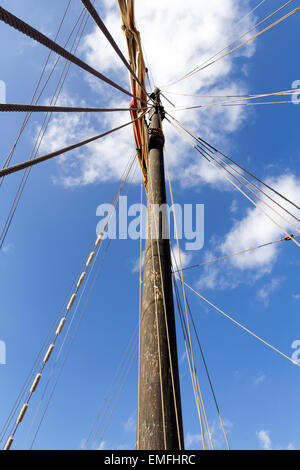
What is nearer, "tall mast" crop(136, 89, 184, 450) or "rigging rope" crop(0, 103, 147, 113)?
"rigging rope" crop(0, 103, 147, 113)

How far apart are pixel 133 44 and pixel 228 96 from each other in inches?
117

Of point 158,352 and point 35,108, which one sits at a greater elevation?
point 35,108

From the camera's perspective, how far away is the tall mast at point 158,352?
2.60 meters

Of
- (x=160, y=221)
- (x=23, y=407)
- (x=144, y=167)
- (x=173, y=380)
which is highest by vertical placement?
(x=144, y=167)

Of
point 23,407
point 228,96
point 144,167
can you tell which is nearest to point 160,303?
point 23,407

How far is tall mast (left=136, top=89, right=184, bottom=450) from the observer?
103 inches

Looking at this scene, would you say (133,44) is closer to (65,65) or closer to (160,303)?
(65,65)

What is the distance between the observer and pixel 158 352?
305cm

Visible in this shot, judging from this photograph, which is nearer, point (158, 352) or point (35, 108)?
point (35, 108)

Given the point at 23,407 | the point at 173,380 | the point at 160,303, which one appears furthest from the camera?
the point at 23,407

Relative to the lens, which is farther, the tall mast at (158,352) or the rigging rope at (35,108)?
the tall mast at (158,352)

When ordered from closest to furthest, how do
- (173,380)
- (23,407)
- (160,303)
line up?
(173,380), (160,303), (23,407)

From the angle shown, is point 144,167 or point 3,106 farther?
point 144,167
